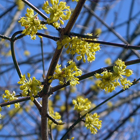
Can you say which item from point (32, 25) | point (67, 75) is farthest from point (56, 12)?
point (67, 75)

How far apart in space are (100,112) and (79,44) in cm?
307

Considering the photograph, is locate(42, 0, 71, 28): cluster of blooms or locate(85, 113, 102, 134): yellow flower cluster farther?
locate(85, 113, 102, 134): yellow flower cluster

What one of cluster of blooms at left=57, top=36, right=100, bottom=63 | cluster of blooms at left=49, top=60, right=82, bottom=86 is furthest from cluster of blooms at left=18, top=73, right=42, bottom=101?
cluster of blooms at left=57, top=36, right=100, bottom=63

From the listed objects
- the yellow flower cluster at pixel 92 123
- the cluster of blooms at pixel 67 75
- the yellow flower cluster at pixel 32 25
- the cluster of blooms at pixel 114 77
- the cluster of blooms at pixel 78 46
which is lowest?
the yellow flower cluster at pixel 92 123

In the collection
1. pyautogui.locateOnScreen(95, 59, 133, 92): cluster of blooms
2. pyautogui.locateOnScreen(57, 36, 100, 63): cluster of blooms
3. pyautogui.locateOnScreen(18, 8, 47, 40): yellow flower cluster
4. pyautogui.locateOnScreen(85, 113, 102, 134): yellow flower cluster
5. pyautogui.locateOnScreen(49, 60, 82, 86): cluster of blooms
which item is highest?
pyautogui.locateOnScreen(18, 8, 47, 40): yellow flower cluster

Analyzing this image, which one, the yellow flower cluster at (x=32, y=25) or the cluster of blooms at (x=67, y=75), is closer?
the yellow flower cluster at (x=32, y=25)

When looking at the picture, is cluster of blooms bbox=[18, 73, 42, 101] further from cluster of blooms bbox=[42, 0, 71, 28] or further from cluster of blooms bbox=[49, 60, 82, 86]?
cluster of blooms bbox=[42, 0, 71, 28]

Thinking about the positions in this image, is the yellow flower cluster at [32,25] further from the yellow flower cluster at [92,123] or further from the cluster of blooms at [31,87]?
the yellow flower cluster at [92,123]

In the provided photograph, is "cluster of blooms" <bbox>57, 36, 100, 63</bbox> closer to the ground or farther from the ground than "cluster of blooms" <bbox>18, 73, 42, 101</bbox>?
farther from the ground

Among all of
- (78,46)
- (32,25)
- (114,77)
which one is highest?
(32,25)

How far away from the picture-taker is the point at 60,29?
1.14 metres

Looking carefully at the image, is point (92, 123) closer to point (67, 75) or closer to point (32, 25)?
point (67, 75)

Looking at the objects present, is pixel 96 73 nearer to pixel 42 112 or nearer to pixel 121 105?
pixel 42 112

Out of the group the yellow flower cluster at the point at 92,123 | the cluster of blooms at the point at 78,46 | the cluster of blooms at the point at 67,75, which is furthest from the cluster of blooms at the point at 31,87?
the yellow flower cluster at the point at 92,123
